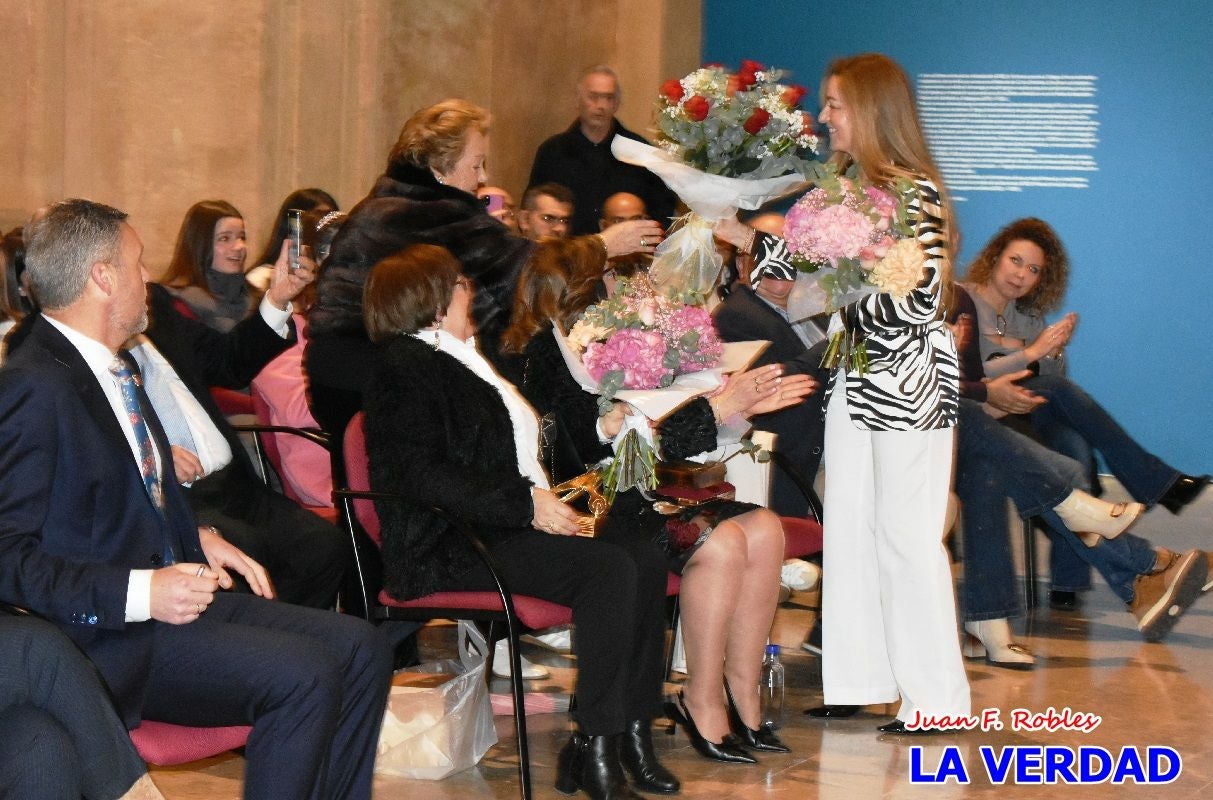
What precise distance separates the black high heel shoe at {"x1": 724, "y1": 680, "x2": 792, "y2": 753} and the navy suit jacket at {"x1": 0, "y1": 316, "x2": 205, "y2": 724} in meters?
1.77

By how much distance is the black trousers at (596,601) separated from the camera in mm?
3518

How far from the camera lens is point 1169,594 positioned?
5426 millimetres

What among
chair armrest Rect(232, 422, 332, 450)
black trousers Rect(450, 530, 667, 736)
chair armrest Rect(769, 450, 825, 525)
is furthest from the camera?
chair armrest Rect(769, 450, 825, 525)

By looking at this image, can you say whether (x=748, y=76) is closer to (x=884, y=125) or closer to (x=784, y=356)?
(x=884, y=125)

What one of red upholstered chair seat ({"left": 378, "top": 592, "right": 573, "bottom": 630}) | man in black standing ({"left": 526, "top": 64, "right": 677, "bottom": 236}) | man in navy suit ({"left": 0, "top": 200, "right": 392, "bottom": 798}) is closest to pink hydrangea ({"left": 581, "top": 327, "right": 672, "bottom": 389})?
red upholstered chair seat ({"left": 378, "top": 592, "right": 573, "bottom": 630})

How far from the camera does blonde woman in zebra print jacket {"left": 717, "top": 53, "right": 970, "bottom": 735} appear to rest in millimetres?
4035

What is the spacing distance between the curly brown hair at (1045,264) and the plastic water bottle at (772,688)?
2.57 metres

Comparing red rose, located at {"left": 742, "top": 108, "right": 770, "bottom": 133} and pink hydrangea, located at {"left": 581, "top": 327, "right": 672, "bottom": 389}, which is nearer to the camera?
pink hydrangea, located at {"left": 581, "top": 327, "right": 672, "bottom": 389}

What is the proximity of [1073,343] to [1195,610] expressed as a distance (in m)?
3.03

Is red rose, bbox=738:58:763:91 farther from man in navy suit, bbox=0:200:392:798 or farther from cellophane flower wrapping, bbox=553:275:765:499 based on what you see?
man in navy suit, bbox=0:200:392:798

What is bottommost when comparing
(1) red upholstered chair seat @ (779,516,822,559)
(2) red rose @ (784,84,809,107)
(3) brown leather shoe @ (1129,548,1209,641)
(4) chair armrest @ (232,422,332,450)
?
(3) brown leather shoe @ (1129,548,1209,641)

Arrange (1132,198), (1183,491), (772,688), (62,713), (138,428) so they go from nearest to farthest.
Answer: (62,713) < (138,428) < (772,688) < (1183,491) < (1132,198)

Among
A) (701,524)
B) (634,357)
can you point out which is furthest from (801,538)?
(634,357)

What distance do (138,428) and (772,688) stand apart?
2.13 m
